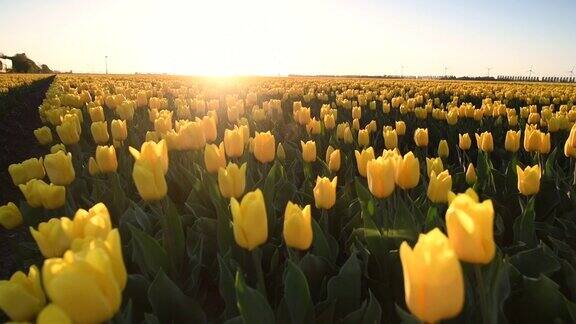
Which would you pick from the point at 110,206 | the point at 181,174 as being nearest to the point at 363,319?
the point at 110,206

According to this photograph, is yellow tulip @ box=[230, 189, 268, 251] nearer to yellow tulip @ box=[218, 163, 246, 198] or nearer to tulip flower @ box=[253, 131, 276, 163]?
yellow tulip @ box=[218, 163, 246, 198]

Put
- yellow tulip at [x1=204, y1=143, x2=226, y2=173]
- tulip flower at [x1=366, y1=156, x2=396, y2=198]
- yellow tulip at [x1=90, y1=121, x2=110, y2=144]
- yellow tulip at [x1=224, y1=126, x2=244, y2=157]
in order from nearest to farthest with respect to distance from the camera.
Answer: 1. tulip flower at [x1=366, y1=156, x2=396, y2=198]
2. yellow tulip at [x1=204, y1=143, x2=226, y2=173]
3. yellow tulip at [x1=224, y1=126, x2=244, y2=157]
4. yellow tulip at [x1=90, y1=121, x2=110, y2=144]

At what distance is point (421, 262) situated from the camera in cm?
119

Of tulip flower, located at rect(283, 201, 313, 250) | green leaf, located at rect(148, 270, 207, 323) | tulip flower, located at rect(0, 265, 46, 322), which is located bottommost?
green leaf, located at rect(148, 270, 207, 323)

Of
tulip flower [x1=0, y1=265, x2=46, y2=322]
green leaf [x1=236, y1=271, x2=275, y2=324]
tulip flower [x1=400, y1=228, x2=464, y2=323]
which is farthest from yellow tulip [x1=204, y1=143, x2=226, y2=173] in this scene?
tulip flower [x1=400, y1=228, x2=464, y2=323]

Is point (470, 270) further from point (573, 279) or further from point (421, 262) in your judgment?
point (421, 262)

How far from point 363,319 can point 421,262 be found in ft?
2.97

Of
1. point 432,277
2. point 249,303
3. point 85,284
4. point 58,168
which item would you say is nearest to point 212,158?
point 58,168

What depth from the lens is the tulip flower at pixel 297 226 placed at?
2.07 meters

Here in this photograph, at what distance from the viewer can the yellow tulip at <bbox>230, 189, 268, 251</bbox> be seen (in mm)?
1936

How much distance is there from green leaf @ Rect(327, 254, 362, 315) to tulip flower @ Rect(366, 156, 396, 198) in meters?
0.54

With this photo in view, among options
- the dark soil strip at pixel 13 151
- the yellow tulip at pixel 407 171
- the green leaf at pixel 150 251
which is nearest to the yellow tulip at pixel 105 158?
the green leaf at pixel 150 251

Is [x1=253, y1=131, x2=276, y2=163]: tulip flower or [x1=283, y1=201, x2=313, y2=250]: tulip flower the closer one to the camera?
[x1=283, y1=201, x2=313, y2=250]: tulip flower

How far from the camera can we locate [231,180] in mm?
2717
